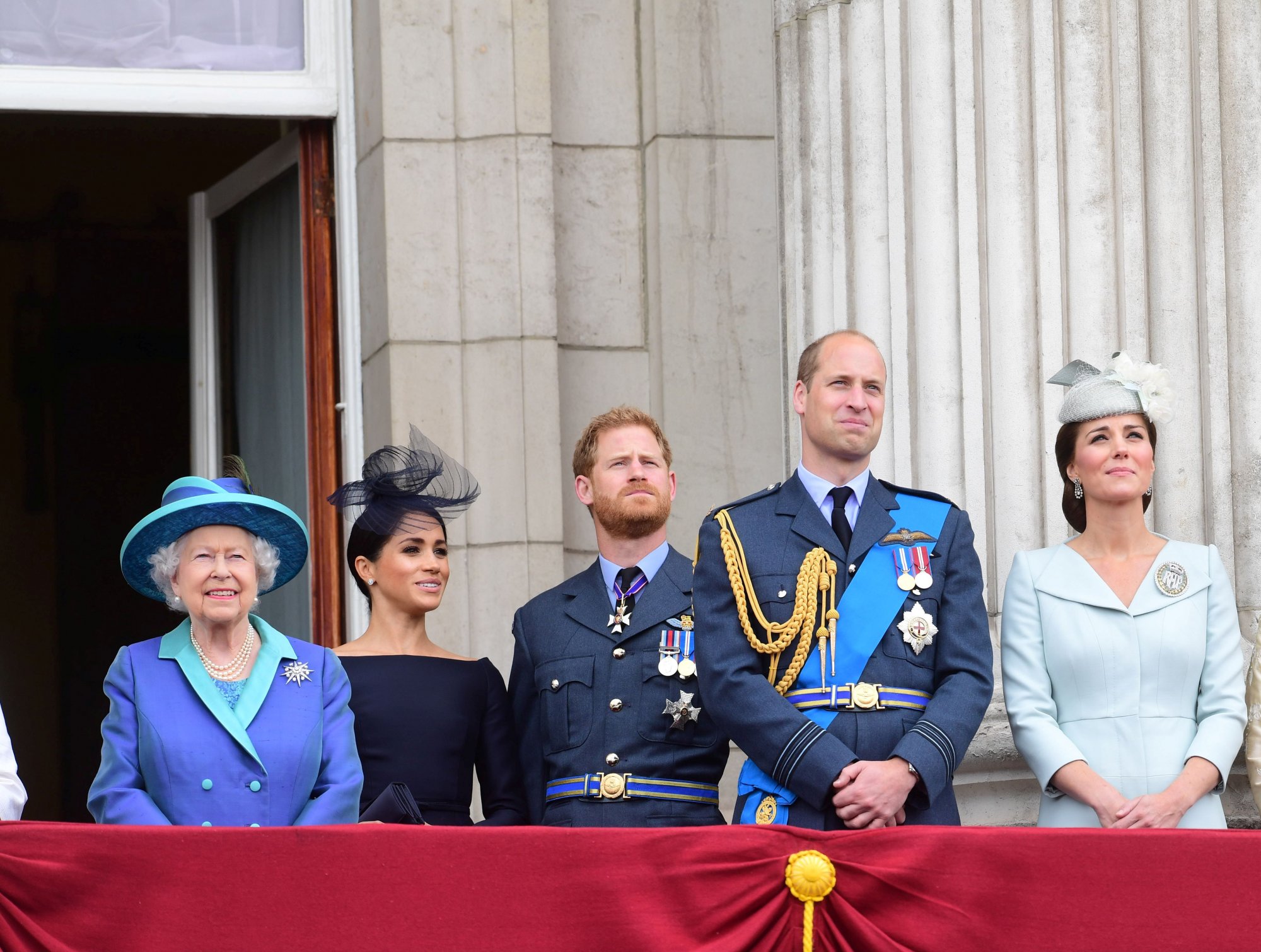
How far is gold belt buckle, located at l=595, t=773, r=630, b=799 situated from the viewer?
189 inches

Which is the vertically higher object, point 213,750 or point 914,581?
point 914,581

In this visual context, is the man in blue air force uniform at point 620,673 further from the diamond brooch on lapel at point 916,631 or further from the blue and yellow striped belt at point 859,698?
the diamond brooch on lapel at point 916,631

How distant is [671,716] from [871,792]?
0.73 meters

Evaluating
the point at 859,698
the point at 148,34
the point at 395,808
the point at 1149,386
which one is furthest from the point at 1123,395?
the point at 148,34

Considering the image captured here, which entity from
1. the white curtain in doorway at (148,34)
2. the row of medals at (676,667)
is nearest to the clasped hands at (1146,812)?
the row of medals at (676,667)

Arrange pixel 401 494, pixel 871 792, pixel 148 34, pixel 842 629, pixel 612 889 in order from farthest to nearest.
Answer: pixel 148 34 → pixel 401 494 → pixel 842 629 → pixel 871 792 → pixel 612 889

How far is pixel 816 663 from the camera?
4523 mm

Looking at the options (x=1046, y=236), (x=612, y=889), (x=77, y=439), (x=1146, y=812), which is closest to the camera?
(x=612, y=889)

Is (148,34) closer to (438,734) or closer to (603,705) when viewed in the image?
(438,734)

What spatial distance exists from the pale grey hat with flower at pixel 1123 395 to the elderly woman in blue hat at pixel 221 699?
186 centimetres

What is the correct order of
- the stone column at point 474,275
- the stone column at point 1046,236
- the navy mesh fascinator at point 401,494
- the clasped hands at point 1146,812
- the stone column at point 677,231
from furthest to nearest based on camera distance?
the stone column at point 677,231, the stone column at point 474,275, the stone column at point 1046,236, the navy mesh fascinator at point 401,494, the clasped hands at point 1146,812

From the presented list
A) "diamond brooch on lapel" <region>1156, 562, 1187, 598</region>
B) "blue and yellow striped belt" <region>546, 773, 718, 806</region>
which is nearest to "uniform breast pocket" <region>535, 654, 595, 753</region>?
"blue and yellow striped belt" <region>546, 773, 718, 806</region>

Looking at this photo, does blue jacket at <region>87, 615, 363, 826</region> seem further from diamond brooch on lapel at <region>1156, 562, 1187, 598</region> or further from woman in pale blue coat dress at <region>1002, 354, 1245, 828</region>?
diamond brooch on lapel at <region>1156, 562, 1187, 598</region>

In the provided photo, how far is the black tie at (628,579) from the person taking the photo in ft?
16.6
